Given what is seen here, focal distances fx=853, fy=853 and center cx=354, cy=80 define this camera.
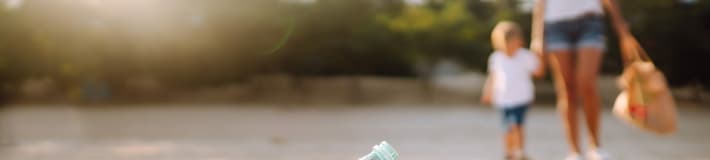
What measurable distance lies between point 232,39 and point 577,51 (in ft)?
26.3

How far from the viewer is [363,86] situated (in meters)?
13.9

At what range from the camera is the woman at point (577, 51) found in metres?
4.53

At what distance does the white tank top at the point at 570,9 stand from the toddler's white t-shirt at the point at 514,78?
0.60 m

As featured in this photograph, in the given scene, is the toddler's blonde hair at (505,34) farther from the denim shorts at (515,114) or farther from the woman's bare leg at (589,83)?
the woman's bare leg at (589,83)

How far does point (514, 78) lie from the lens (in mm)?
5223

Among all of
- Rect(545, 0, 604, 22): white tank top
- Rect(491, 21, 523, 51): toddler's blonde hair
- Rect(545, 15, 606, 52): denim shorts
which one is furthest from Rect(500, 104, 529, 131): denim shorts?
Rect(545, 0, 604, 22): white tank top

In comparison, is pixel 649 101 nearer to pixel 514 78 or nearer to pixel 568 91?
pixel 568 91

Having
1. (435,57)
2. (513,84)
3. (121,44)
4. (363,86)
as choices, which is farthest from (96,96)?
(513,84)

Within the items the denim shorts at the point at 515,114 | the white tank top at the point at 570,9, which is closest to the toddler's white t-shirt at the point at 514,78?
the denim shorts at the point at 515,114

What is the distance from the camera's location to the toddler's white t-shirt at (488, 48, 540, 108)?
16.9 feet

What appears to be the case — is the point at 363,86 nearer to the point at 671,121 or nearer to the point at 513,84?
the point at 513,84

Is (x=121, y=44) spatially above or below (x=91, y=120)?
above

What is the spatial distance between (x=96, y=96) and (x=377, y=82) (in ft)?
14.0

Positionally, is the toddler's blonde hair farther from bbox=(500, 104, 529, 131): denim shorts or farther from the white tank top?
the white tank top
